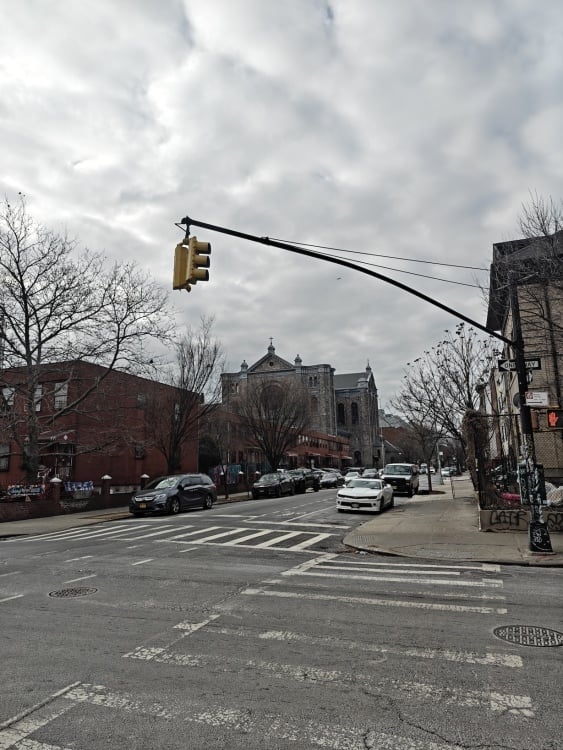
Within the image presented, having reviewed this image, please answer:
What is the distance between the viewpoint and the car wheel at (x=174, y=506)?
2134 centimetres

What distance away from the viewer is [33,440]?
25.3 metres

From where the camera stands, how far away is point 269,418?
41.8 m

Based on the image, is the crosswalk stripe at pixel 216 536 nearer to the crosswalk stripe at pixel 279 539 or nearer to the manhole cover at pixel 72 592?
the crosswalk stripe at pixel 279 539

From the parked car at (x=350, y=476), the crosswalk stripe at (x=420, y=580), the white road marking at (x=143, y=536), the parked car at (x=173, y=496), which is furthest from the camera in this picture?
the parked car at (x=350, y=476)

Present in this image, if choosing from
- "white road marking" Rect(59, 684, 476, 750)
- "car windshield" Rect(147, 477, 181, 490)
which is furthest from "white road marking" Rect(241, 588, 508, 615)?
"car windshield" Rect(147, 477, 181, 490)

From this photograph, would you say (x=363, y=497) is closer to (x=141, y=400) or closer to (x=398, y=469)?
(x=398, y=469)

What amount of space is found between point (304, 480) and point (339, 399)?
6807 cm

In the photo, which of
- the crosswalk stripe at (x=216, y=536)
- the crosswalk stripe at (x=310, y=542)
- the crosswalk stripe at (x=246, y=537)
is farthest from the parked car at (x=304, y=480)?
the crosswalk stripe at (x=310, y=542)

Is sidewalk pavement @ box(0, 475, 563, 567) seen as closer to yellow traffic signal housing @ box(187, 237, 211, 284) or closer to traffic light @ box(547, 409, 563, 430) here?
traffic light @ box(547, 409, 563, 430)

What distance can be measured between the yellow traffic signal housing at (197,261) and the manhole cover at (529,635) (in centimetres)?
638

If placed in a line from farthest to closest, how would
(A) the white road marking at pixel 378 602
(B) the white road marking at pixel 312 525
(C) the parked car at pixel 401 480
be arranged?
(C) the parked car at pixel 401 480 < (B) the white road marking at pixel 312 525 < (A) the white road marking at pixel 378 602

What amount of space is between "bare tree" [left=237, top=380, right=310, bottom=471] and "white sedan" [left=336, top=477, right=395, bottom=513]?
64.8 feet

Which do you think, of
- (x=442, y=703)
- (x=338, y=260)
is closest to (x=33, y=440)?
(x=338, y=260)

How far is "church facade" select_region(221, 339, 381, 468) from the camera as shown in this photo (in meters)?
90.7
